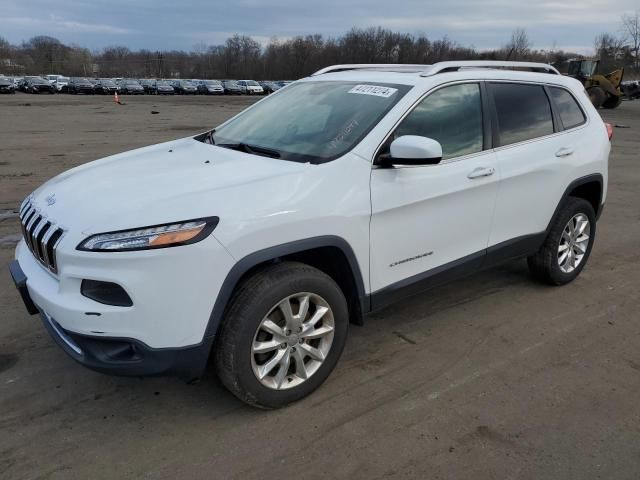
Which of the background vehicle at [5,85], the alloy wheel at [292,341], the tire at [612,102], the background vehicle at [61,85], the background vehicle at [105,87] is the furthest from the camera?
the background vehicle at [105,87]

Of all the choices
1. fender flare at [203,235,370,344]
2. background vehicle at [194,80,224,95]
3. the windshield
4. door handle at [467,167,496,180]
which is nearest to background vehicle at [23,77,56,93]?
background vehicle at [194,80,224,95]

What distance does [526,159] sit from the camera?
3.96 metres

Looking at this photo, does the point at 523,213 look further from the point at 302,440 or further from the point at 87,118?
the point at 87,118

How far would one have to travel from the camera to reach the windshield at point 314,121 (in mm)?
3174

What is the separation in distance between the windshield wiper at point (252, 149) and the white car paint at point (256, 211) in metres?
0.10

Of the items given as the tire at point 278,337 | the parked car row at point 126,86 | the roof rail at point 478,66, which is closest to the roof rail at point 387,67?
the roof rail at point 478,66

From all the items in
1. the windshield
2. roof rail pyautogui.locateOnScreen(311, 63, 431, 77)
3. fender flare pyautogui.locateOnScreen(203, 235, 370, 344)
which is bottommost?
fender flare pyautogui.locateOnScreen(203, 235, 370, 344)

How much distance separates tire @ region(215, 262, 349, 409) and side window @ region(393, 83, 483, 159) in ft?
3.62

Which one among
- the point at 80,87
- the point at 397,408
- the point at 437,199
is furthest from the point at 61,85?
the point at 397,408

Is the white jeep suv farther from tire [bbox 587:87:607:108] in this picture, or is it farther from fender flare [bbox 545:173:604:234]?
tire [bbox 587:87:607:108]

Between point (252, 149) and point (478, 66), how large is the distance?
5.98 feet

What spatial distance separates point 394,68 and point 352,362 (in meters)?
2.20

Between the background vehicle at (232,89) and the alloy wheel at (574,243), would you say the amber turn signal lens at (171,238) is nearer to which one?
the alloy wheel at (574,243)

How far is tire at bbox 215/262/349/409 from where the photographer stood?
264 centimetres
